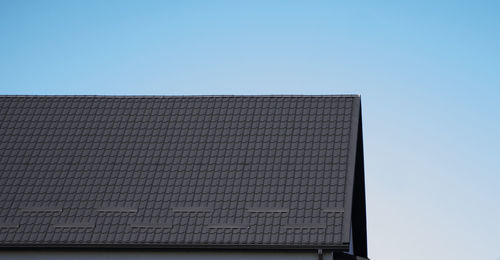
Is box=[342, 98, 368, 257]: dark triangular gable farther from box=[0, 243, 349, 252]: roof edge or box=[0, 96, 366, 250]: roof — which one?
box=[0, 243, 349, 252]: roof edge

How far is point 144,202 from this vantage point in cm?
1742

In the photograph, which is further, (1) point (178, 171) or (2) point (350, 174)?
(1) point (178, 171)

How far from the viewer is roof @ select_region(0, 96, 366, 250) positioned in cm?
1653

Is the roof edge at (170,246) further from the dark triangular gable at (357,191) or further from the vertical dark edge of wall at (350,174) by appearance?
the dark triangular gable at (357,191)

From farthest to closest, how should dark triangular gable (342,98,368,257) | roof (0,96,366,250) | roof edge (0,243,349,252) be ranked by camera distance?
dark triangular gable (342,98,368,257)
roof (0,96,366,250)
roof edge (0,243,349,252)

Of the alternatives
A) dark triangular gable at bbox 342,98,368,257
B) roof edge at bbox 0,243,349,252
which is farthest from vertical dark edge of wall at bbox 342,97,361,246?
roof edge at bbox 0,243,349,252

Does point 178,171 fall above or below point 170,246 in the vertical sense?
above

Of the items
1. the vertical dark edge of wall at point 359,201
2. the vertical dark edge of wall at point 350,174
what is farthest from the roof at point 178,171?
the vertical dark edge of wall at point 359,201

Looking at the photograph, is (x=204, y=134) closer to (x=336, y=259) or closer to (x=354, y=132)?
(x=354, y=132)

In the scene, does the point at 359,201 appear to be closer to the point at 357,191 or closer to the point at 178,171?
the point at 357,191

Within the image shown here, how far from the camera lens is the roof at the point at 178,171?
16.5m

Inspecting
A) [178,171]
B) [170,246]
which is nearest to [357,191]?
[178,171]

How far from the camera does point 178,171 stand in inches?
723

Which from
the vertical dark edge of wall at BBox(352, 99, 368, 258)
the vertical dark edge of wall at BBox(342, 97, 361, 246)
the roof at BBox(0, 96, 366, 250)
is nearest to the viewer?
→ the vertical dark edge of wall at BBox(342, 97, 361, 246)
